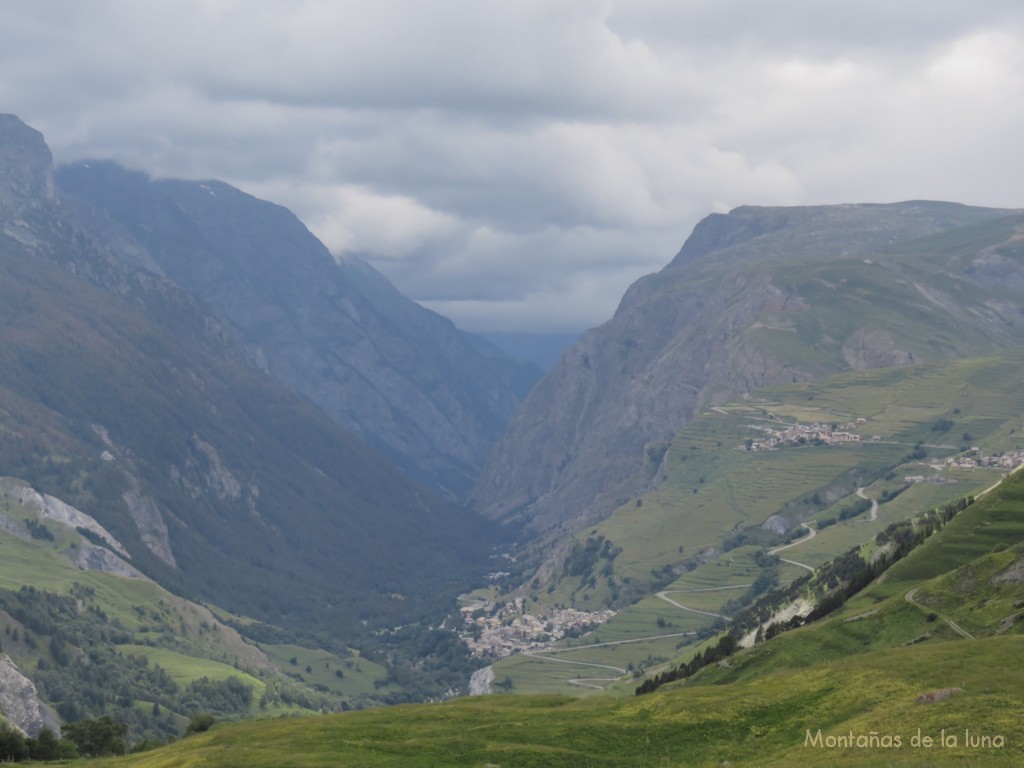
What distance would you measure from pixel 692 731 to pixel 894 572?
94.4m

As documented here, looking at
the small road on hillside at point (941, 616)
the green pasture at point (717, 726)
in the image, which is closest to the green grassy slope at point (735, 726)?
the green pasture at point (717, 726)

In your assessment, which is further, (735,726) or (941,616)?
(941,616)

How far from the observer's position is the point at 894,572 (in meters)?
187

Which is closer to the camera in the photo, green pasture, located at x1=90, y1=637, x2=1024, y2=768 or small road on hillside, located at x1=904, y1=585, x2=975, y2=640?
green pasture, located at x1=90, y1=637, x2=1024, y2=768

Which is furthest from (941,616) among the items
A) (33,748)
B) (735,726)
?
(33,748)

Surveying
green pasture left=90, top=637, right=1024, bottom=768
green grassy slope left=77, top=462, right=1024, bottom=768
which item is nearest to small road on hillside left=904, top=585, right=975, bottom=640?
green grassy slope left=77, top=462, right=1024, bottom=768

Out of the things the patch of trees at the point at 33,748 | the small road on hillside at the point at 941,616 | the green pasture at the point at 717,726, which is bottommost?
the patch of trees at the point at 33,748

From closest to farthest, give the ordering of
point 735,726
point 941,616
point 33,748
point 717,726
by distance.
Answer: point 735,726 < point 717,726 < point 941,616 < point 33,748

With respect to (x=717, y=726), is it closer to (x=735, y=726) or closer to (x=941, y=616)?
(x=735, y=726)

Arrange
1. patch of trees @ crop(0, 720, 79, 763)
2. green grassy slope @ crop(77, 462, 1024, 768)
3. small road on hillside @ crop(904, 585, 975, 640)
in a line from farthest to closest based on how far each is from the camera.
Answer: patch of trees @ crop(0, 720, 79, 763) → small road on hillside @ crop(904, 585, 975, 640) → green grassy slope @ crop(77, 462, 1024, 768)

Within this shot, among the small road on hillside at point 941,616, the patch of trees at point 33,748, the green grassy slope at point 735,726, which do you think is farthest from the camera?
the patch of trees at point 33,748

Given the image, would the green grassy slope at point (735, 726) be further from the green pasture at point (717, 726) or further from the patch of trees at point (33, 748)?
the patch of trees at point (33, 748)

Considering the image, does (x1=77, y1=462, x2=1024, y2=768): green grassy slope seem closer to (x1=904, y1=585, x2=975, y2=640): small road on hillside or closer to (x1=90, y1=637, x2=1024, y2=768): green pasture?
(x1=90, y1=637, x2=1024, y2=768): green pasture

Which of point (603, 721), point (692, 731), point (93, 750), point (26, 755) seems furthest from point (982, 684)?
point (93, 750)
